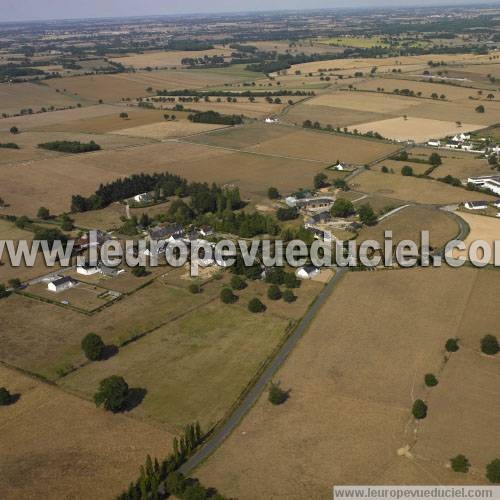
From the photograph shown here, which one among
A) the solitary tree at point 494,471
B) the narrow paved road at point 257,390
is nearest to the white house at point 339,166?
the narrow paved road at point 257,390

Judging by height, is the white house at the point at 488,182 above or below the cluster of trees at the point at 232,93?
below

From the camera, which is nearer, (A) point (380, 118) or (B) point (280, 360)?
(B) point (280, 360)

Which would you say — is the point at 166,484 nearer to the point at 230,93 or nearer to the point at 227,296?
the point at 227,296

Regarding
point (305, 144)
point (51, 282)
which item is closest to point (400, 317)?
point (51, 282)

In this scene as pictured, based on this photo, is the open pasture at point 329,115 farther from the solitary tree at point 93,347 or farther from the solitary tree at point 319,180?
the solitary tree at point 93,347

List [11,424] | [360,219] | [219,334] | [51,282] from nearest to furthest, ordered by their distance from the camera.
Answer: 1. [11,424]
2. [219,334]
3. [51,282]
4. [360,219]

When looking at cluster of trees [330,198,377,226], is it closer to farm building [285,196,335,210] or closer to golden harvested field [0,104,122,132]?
farm building [285,196,335,210]

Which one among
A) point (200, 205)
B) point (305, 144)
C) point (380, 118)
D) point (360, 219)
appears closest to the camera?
point (360, 219)

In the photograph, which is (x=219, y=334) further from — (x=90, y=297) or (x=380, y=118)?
(x=380, y=118)
